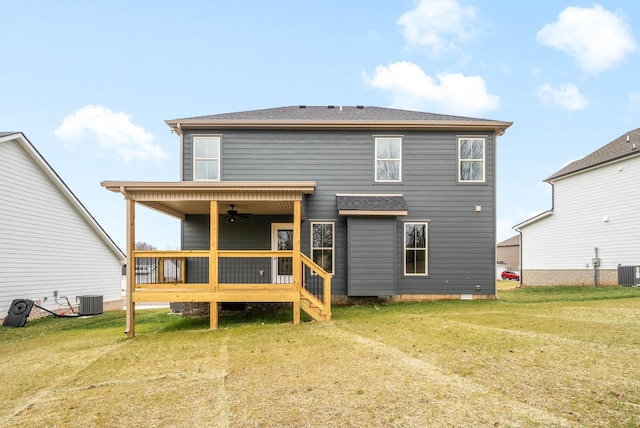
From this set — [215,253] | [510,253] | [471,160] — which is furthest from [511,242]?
[215,253]

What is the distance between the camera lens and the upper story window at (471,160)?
1173 centimetres

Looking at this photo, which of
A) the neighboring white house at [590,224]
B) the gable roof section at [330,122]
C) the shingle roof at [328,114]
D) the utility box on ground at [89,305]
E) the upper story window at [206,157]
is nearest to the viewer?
the gable roof section at [330,122]

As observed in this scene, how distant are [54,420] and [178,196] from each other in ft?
16.8

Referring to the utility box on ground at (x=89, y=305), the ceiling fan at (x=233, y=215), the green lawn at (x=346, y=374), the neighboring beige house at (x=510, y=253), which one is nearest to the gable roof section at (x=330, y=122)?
the ceiling fan at (x=233, y=215)

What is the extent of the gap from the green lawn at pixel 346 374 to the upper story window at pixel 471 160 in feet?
16.0

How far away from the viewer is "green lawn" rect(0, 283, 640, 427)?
11.6 ft

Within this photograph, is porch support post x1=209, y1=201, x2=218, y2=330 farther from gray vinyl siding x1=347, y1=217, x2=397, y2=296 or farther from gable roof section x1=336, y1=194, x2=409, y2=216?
gray vinyl siding x1=347, y1=217, x2=397, y2=296

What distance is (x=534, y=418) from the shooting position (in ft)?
10.9

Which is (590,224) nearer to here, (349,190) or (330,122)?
(349,190)

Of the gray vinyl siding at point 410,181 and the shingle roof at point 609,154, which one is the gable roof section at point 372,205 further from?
the shingle roof at point 609,154

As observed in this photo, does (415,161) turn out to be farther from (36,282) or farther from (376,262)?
(36,282)

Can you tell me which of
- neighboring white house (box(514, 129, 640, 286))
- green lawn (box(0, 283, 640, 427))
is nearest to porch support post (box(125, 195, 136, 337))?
green lawn (box(0, 283, 640, 427))

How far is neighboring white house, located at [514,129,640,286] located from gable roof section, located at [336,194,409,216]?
412 inches

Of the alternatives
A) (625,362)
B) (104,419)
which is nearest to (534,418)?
(625,362)
